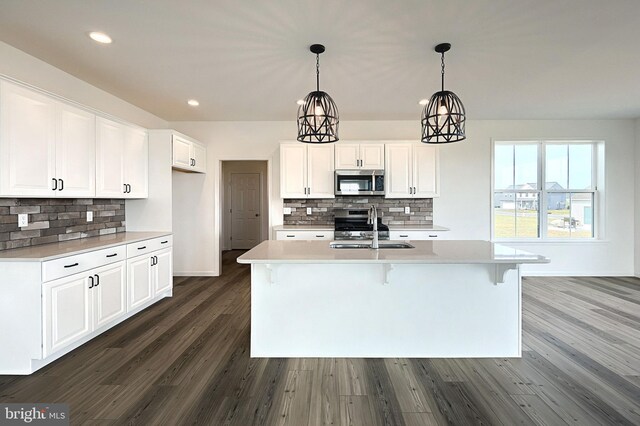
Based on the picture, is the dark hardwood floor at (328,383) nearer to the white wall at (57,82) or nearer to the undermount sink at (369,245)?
the undermount sink at (369,245)

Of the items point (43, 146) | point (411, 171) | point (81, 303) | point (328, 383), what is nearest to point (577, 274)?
point (411, 171)

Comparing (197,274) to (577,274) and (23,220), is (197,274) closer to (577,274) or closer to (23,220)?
(23,220)

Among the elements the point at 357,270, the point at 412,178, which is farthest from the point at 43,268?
the point at 412,178

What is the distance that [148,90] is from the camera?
3668 mm

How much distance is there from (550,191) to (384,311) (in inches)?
174

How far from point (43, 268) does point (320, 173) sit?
334cm

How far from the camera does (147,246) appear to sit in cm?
348

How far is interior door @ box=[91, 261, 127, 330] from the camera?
274cm

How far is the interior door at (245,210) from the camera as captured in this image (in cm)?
797

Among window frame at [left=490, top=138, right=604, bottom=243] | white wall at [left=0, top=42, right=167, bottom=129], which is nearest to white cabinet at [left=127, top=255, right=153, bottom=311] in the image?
white wall at [left=0, top=42, right=167, bottom=129]

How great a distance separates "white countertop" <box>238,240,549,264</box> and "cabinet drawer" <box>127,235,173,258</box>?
157 cm

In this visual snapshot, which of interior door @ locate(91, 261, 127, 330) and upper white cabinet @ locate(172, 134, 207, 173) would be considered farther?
upper white cabinet @ locate(172, 134, 207, 173)

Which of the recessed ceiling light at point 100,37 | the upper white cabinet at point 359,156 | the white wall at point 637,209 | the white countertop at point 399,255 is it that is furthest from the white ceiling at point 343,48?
the white countertop at point 399,255

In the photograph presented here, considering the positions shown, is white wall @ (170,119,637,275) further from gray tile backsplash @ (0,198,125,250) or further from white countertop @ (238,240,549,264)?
white countertop @ (238,240,549,264)
